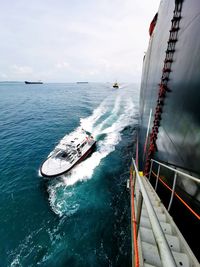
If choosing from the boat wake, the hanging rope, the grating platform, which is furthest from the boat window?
the grating platform

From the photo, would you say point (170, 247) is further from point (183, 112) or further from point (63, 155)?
point (63, 155)

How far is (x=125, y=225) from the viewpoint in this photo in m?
11.9

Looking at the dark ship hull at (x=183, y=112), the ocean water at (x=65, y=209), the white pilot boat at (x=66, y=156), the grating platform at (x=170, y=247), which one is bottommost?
the ocean water at (x=65, y=209)

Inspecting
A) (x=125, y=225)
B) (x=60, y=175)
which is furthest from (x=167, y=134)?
(x=60, y=175)

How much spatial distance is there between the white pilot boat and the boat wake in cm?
83

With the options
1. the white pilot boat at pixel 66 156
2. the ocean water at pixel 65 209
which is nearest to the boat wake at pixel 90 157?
the ocean water at pixel 65 209

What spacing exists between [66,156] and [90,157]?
150 inches

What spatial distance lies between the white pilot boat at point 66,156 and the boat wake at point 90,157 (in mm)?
833

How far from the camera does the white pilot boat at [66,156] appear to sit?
17.1 metres

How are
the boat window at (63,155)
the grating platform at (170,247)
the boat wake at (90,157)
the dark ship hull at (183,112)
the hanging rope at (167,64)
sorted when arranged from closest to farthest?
the grating platform at (170,247)
the dark ship hull at (183,112)
the hanging rope at (167,64)
the boat wake at (90,157)
the boat window at (63,155)

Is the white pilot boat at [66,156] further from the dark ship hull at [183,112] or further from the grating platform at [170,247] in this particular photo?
the grating platform at [170,247]

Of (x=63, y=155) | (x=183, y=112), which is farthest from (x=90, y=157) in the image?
(x=183, y=112)

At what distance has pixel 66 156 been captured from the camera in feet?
62.5

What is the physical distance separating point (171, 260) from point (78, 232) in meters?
12.8
